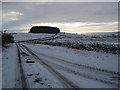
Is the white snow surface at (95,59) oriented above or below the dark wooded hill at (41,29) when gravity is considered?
below

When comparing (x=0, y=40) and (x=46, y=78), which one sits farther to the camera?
(x=0, y=40)

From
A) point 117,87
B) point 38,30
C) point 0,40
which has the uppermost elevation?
point 38,30

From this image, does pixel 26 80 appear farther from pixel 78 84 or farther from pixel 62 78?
pixel 78 84

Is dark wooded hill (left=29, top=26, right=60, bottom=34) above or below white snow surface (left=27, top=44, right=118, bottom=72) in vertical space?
above

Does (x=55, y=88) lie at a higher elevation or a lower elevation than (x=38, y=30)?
lower

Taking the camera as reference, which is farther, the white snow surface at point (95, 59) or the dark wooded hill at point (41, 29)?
the dark wooded hill at point (41, 29)

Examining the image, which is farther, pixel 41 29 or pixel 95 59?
pixel 41 29

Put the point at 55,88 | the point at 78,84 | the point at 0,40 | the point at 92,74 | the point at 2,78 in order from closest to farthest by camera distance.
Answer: the point at 55,88 < the point at 78,84 < the point at 2,78 < the point at 92,74 < the point at 0,40

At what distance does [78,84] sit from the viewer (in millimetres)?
5516

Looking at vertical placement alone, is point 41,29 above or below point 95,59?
above

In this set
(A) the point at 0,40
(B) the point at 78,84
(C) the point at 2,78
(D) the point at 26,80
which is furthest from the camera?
(A) the point at 0,40

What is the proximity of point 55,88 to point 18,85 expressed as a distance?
170cm

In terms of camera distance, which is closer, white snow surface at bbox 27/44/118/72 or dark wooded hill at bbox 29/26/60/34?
white snow surface at bbox 27/44/118/72

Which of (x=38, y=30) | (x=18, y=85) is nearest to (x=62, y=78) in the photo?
(x=18, y=85)
